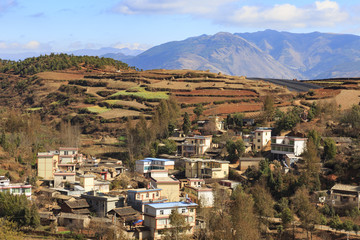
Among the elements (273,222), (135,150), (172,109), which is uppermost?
(172,109)

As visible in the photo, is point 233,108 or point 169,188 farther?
point 233,108

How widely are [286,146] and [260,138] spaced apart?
3.76 meters

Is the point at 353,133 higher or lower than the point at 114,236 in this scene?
higher

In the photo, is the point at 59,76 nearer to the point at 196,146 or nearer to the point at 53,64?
the point at 53,64

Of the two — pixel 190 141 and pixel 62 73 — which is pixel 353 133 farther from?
pixel 62 73

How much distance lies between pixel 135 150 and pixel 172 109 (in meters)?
9.91

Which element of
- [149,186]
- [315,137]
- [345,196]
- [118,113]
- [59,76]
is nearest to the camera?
[345,196]

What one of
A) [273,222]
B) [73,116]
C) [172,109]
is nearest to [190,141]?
[172,109]

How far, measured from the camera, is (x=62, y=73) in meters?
107

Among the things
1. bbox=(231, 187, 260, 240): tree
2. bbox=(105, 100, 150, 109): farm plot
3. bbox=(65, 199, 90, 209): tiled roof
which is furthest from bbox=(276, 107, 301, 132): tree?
bbox=(105, 100, 150, 109): farm plot

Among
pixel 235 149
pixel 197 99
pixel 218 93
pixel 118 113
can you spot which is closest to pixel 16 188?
pixel 235 149

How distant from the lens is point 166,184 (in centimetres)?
4144

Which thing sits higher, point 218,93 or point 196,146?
point 218,93

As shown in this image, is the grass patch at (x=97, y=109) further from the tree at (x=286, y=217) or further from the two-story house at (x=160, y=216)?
the tree at (x=286, y=217)
